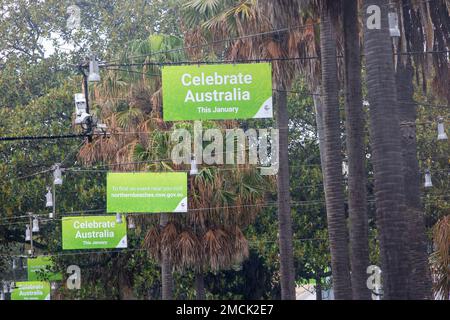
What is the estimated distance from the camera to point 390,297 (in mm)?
16812

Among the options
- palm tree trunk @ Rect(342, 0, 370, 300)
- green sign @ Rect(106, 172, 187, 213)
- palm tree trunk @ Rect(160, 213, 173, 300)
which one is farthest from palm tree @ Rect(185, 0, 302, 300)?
palm tree trunk @ Rect(342, 0, 370, 300)

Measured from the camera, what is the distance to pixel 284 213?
99.3 feet

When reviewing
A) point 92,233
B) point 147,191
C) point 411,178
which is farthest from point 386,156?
point 92,233

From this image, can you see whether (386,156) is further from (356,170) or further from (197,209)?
(197,209)

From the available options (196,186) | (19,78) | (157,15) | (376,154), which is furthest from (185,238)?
(157,15)

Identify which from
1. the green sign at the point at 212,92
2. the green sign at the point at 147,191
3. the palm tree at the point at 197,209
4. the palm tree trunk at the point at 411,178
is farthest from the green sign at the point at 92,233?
the palm tree trunk at the point at 411,178

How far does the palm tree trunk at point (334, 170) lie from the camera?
21.8 metres

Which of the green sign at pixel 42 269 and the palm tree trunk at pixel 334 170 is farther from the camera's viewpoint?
the green sign at pixel 42 269

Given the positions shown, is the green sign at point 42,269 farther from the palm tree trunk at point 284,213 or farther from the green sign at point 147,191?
the palm tree trunk at point 284,213

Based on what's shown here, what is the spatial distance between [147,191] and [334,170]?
8.04 meters

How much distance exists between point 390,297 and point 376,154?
2548 mm

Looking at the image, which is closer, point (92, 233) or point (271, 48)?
point (271, 48)

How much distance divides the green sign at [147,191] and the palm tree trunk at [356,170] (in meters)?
9.47

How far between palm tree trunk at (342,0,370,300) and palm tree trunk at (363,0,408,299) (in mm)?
1511
